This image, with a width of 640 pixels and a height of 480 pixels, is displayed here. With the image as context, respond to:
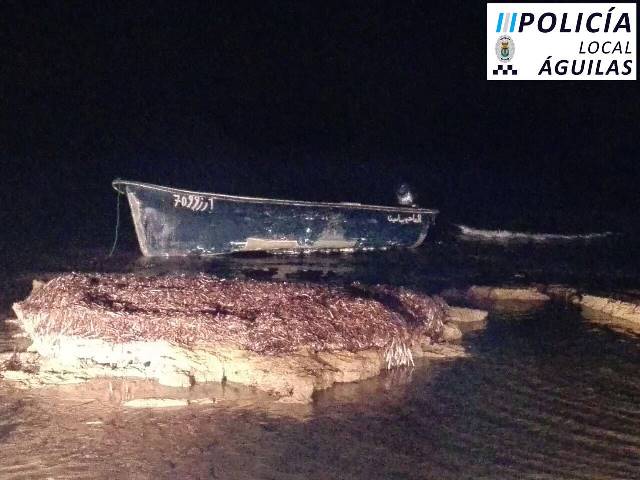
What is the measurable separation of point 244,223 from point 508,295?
4638 millimetres

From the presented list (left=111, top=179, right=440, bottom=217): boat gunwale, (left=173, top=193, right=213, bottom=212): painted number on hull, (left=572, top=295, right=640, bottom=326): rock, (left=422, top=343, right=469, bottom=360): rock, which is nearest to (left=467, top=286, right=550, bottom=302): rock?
(left=572, top=295, right=640, bottom=326): rock

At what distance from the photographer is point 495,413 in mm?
6070

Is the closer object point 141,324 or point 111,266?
point 141,324

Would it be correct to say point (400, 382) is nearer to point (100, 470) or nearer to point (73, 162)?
point (100, 470)

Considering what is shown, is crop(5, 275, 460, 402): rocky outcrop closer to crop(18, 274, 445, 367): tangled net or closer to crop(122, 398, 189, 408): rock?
crop(18, 274, 445, 367): tangled net

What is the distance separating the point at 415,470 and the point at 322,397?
4.42ft

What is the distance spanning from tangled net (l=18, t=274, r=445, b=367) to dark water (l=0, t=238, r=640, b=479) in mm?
448

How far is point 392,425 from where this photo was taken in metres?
5.77

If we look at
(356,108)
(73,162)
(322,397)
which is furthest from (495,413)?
(356,108)

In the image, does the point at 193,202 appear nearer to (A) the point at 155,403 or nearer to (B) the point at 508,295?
(B) the point at 508,295

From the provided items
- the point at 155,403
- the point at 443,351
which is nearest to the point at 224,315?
the point at 155,403

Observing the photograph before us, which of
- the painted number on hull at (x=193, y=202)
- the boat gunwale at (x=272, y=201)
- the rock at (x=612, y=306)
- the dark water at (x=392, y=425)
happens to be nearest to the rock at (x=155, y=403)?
the dark water at (x=392, y=425)

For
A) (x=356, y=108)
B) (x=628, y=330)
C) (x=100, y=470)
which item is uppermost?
(x=356, y=108)

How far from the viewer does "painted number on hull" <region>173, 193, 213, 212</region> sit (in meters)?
12.3
